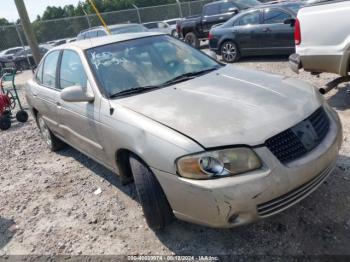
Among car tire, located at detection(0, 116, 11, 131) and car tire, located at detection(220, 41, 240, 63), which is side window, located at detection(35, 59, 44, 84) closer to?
car tire, located at detection(0, 116, 11, 131)

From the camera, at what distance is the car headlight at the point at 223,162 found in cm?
241

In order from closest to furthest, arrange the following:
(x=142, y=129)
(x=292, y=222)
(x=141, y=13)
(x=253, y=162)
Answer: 1. (x=253, y=162)
2. (x=142, y=129)
3. (x=292, y=222)
4. (x=141, y=13)

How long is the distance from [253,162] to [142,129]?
90 centimetres

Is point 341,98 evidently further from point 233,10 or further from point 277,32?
point 233,10

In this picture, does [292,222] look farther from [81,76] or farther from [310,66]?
[310,66]

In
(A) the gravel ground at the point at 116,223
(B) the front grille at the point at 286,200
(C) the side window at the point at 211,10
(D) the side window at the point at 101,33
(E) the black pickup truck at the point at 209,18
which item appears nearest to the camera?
(B) the front grille at the point at 286,200

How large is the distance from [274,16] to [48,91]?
641cm

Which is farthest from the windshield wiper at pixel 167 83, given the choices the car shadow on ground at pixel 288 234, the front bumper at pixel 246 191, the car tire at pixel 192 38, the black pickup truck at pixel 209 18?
the car tire at pixel 192 38

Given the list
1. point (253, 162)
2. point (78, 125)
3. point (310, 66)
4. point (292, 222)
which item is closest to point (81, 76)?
point (78, 125)

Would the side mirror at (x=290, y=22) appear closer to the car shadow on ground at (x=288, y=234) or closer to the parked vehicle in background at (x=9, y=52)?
the car shadow on ground at (x=288, y=234)

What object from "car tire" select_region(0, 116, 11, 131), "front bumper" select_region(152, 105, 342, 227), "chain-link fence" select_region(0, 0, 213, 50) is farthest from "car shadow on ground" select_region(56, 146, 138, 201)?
"chain-link fence" select_region(0, 0, 213, 50)

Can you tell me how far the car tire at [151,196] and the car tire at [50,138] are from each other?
9.27ft

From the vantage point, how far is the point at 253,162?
2408mm

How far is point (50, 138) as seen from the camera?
5.36m
